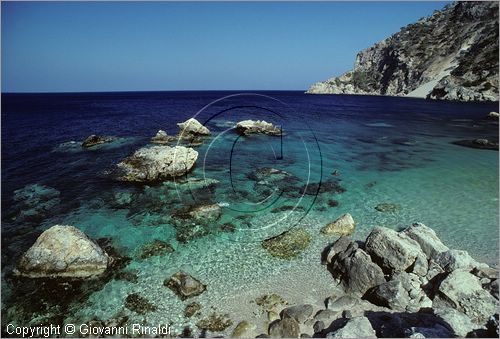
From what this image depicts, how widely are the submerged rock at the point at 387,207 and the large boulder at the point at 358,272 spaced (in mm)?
7849

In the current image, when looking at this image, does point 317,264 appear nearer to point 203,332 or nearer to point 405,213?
point 203,332

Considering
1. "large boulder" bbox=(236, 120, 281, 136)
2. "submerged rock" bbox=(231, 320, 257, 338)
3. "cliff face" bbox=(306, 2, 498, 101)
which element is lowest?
"submerged rock" bbox=(231, 320, 257, 338)

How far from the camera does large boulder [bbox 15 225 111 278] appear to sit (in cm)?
1453

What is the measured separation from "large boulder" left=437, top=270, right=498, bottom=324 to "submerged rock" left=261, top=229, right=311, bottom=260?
21.9ft

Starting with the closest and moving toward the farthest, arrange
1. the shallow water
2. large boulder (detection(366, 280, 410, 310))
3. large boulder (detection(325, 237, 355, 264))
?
1. large boulder (detection(366, 280, 410, 310))
2. the shallow water
3. large boulder (detection(325, 237, 355, 264))

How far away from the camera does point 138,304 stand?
1288 cm

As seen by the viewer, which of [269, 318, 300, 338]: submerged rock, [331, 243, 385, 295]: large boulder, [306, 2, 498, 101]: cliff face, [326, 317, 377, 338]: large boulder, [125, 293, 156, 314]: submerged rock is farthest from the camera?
[306, 2, 498, 101]: cliff face

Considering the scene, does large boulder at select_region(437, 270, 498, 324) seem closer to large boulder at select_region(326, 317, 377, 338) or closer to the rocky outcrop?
the rocky outcrop

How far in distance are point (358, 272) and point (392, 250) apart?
186 cm

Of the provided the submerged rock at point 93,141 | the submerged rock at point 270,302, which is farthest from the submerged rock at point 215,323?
the submerged rock at point 93,141

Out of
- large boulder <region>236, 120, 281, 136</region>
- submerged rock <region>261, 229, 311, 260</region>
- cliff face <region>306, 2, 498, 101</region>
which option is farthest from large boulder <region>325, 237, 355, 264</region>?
cliff face <region>306, 2, 498, 101</region>

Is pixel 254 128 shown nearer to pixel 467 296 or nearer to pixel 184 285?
pixel 184 285

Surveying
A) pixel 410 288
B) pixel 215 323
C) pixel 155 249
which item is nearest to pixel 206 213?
pixel 155 249

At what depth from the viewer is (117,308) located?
41.6 ft
